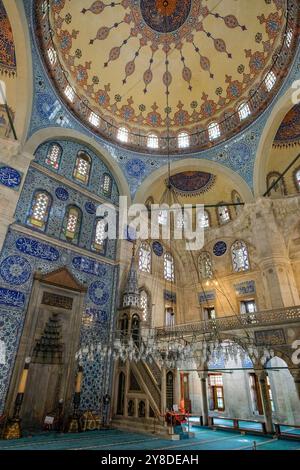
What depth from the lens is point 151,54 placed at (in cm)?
1262

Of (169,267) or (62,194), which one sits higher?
(62,194)

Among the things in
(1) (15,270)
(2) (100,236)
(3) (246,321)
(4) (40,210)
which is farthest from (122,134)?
(3) (246,321)

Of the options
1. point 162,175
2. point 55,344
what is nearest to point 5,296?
point 55,344

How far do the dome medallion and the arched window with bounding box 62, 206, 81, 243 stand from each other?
900cm

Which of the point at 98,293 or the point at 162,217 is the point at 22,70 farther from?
the point at 162,217

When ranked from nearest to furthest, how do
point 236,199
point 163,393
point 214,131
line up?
point 163,393, point 214,131, point 236,199

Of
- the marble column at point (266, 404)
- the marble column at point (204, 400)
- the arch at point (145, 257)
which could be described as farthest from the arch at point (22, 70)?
the marble column at point (266, 404)

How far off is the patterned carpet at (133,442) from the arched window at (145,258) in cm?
622

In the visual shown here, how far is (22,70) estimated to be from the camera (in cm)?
915

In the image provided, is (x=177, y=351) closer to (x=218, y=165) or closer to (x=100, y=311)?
(x=100, y=311)

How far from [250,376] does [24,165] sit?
11.7 metres

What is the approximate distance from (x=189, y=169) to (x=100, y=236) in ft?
18.4

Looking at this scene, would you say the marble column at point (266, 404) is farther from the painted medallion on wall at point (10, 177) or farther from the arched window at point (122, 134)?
the arched window at point (122, 134)

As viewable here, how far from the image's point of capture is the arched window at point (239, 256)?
1223 cm
